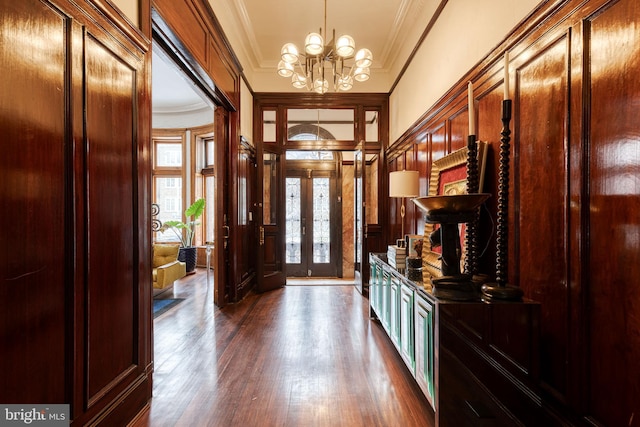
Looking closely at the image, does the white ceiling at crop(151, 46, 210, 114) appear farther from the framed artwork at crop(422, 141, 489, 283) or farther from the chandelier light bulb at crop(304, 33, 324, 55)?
the framed artwork at crop(422, 141, 489, 283)

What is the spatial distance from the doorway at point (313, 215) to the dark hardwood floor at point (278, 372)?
2545 millimetres

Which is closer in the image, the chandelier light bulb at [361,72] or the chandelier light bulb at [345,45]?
the chandelier light bulb at [345,45]

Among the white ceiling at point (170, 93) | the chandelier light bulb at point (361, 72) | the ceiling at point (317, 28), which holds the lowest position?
the chandelier light bulb at point (361, 72)

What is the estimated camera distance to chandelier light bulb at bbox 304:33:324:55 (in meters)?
3.01

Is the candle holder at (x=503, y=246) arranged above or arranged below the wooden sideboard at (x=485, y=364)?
above

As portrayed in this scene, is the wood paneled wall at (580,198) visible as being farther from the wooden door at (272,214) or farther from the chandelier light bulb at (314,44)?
the wooden door at (272,214)

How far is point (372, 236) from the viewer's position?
522 cm

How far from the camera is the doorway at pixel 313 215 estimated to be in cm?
653

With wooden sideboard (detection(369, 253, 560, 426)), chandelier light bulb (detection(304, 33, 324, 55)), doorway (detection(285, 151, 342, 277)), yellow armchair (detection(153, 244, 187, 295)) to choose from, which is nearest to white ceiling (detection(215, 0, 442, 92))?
chandelier light bulb (detection(304, 33, 324, 55))

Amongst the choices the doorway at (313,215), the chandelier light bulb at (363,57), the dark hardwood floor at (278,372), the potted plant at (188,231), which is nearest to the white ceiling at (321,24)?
the chandelier light bulb at (363,57)

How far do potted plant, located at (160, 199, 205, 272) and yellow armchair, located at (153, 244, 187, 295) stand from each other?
140 centimetres

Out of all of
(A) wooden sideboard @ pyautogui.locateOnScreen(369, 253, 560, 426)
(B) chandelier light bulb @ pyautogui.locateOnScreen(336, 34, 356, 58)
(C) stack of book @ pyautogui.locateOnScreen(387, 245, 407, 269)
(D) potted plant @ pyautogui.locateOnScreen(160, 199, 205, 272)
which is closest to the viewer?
(A) wooden sideboard @ pyautogui.locateOnScreen(369, 253, 560, 426)

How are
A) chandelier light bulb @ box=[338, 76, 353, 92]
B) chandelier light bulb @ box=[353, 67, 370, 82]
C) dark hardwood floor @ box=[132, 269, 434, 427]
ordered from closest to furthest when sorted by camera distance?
dark hardwood floor @ box=[132, 269, 434, 427] → chandelier light bulb @ box=[353, 67, 370, 82] → chandelier light bulb @ box=[338, 76, 353, 92]

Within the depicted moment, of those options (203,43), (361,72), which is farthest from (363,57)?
(203,43)
